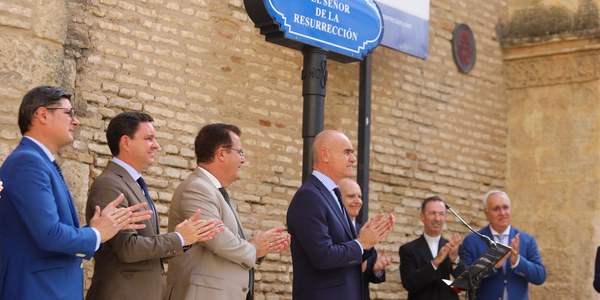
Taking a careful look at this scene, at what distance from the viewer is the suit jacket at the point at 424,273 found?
7.17 m

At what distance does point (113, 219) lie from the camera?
4.27 m

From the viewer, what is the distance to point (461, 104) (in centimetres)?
1120

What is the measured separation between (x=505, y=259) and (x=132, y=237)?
3.64m

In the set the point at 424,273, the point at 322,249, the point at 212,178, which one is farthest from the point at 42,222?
the point at 424,273

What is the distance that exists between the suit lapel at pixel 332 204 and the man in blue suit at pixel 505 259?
206 cm

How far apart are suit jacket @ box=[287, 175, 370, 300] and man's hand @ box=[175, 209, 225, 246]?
0.74m

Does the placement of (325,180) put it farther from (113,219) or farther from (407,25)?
(407,25)

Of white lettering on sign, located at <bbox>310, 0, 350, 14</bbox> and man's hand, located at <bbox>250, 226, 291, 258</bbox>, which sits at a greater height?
white lettering on sign, located at <bbox>310, 0, 350, 14</bbox>

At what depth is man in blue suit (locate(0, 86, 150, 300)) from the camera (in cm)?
404

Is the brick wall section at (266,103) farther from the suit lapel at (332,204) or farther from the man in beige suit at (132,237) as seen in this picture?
the suit lapel at (332,204)

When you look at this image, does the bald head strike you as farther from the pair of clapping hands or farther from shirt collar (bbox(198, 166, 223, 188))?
the pair of clapping hands

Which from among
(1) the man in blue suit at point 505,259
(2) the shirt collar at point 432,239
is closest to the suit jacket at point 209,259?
(1) the man in blue suit at point 505,259

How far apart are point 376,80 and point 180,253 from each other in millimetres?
5811

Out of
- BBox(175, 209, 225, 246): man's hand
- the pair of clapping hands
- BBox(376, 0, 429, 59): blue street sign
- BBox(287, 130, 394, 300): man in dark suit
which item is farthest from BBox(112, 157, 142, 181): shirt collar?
BBox(376, 0, 429, 59): blue street sign
